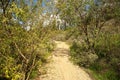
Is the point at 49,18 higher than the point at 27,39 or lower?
higher

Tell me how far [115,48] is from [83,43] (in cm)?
480

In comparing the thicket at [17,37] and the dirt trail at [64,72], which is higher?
the thicket at [17,37]

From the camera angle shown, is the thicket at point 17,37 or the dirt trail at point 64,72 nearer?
the thicket at point 17,37

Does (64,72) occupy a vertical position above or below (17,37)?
below

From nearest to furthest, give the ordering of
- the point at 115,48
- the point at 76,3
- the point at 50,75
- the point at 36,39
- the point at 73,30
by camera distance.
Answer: the point at 36,39 < the point at 50,75 < the point at 115,48 < the point at 76,3 < the point at 73,30

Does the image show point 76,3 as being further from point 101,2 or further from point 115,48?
point 115,48

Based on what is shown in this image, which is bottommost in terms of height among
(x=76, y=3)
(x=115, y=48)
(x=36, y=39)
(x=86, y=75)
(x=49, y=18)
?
(x=86, y=75)

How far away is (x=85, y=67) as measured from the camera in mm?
20188

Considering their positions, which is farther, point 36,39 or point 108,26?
point 108,26

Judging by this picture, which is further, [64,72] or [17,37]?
[64,72]

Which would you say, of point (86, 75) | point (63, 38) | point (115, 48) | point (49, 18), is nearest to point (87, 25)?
point (115, 48)

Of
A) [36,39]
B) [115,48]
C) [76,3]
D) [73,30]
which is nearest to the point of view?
[36,39]

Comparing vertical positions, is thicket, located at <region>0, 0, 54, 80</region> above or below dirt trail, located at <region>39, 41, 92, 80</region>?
above

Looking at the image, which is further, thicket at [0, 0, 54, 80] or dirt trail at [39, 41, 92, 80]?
dirt trail at [39, 41, 92, 80]
